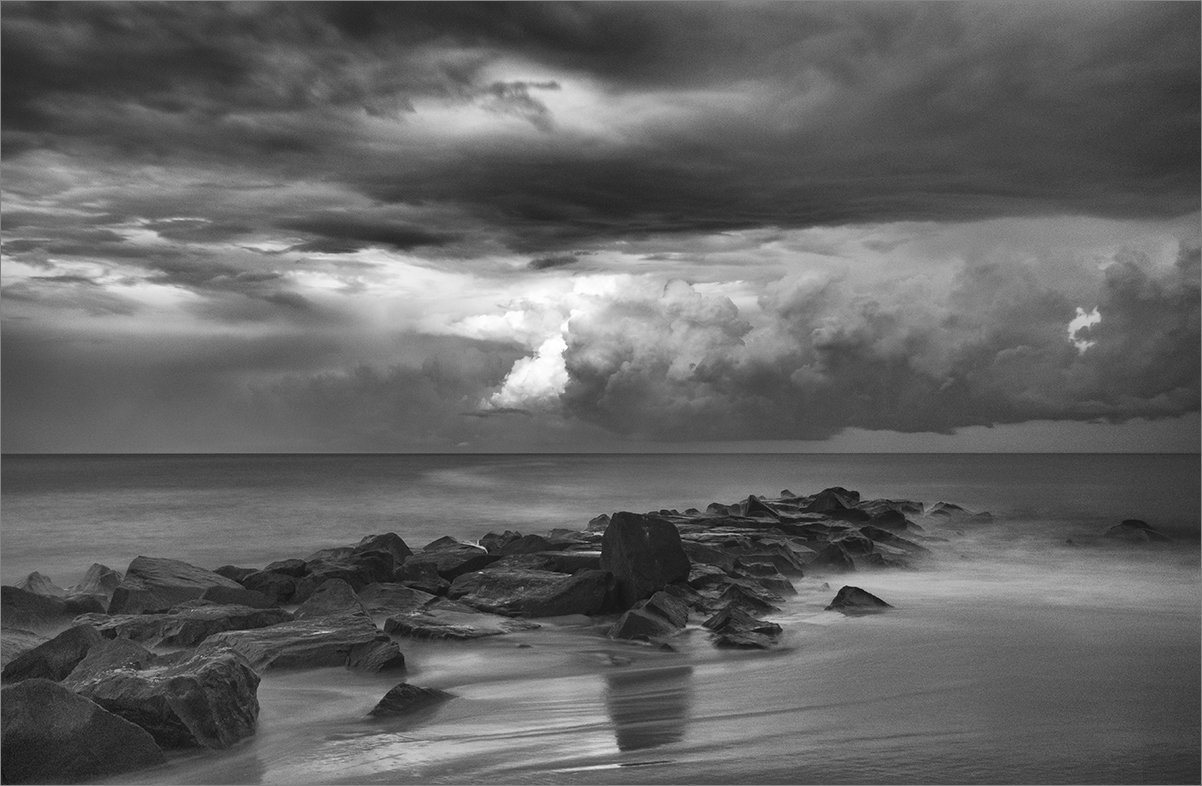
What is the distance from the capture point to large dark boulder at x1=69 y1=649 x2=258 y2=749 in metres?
7.25

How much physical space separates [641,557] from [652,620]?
2158mm

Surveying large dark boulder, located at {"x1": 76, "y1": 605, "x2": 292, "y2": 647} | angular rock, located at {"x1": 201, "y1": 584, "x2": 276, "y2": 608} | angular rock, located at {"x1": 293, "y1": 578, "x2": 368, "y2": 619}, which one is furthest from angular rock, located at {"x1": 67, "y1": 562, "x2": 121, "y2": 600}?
angular rock, located at {"x1": 293, "y1": 578, "x2": 368, "y2": 619}

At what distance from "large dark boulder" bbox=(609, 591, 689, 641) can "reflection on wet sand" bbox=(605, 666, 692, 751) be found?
152cm

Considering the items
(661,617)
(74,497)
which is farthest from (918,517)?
(74,497)

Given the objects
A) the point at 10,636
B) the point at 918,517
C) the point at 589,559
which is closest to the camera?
the point at 10,636

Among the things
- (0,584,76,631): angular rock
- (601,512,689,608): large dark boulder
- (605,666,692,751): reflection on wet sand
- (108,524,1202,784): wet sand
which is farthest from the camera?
(601,512,689,608): large dark boulder

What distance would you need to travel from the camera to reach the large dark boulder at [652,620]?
1166 centimetres

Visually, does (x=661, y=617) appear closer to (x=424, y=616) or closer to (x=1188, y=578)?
(x=424, y=616)

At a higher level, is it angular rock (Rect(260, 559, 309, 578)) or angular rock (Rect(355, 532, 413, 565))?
angular rock (Rect(355, 532, 413, 565))

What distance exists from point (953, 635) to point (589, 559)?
6.64m

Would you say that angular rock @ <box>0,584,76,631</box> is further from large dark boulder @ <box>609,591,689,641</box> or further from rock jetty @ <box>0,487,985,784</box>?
large dark boulder @ <box>609,591,689,641</box>

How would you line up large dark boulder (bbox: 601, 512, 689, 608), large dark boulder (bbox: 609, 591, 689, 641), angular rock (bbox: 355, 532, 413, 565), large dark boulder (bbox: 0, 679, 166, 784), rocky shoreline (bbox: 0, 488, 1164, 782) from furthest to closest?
angular rock (bbox: 355, 532, 413, 565), large dark boulder (bbox: 601, 512, 689, 608), large dark boulder (bbox: 609, 591, 689, 641), rocky shoreline (bbox: 0, 488, 1164, 782), large dark boulder (bbox: 0, 679, 166, 784)

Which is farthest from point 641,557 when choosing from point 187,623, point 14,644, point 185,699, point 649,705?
point 14,644

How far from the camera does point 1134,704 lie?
8.88m
